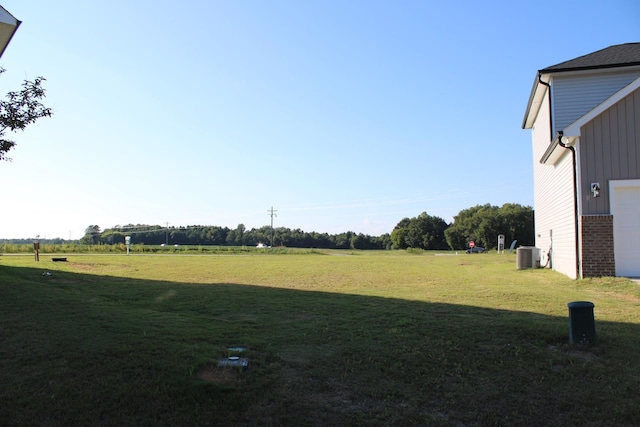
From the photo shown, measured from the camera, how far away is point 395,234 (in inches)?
4454

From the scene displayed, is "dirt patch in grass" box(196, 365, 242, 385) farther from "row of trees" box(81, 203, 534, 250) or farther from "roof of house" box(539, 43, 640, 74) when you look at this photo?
"row of trees" box(81, 203, 534, 250)

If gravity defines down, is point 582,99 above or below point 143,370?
above

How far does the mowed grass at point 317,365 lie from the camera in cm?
414

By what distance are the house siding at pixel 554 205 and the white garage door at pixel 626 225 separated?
1073 millimetres

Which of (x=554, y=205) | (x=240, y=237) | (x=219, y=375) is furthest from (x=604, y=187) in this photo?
(x=240, y=237)

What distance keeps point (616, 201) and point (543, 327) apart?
7732mm

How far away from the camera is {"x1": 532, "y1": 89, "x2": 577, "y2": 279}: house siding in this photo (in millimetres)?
13734

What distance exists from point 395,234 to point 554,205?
97.1m

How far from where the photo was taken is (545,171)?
18625 mm

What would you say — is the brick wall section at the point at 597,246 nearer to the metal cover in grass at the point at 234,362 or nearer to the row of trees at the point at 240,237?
the metal cover in grass at the point at 234,362

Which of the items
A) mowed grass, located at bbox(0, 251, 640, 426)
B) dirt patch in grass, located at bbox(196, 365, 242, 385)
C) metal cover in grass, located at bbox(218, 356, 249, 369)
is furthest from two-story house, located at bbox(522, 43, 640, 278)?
dirt patch in grass, located at bbox(196, 365, 242, 385)

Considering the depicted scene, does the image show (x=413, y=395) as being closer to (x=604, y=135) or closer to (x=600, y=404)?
(x=600, y=404)

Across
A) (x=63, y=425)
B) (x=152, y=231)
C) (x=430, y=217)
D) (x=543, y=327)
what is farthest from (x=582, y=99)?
(x=152, y=231)

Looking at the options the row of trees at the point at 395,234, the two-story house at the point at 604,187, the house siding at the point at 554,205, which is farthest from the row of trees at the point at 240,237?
the two-story house at the point at 604,187
